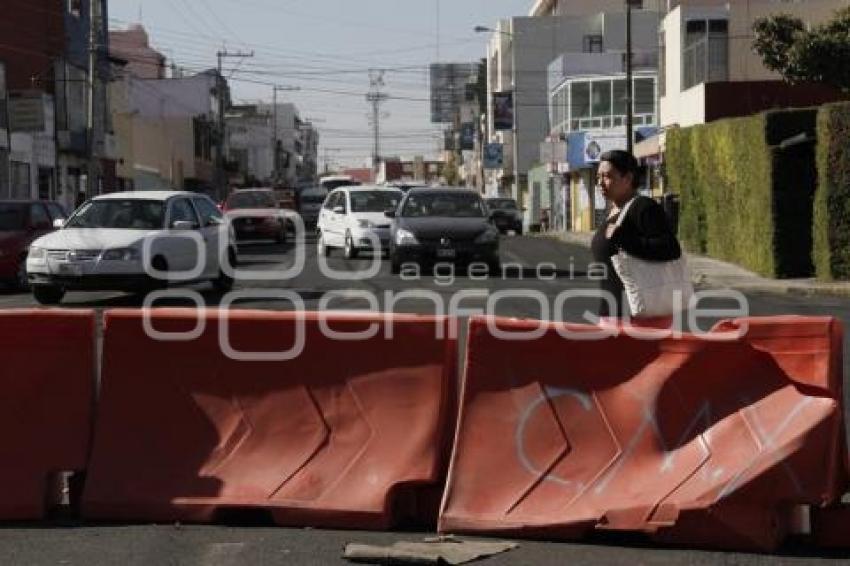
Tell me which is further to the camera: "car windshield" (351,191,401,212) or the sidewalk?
"car windshield" (351,191,401,212)

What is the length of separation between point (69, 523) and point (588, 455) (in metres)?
2.54

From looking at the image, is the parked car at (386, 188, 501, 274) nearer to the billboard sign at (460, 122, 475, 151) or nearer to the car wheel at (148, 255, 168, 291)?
the car wheel at (148, 255, 168, 291)

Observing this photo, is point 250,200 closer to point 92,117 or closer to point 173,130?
point 92,117

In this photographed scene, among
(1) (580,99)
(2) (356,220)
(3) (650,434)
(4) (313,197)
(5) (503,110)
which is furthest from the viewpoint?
(5) (503,110)

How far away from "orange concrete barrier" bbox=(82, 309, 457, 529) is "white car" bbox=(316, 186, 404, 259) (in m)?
21.1

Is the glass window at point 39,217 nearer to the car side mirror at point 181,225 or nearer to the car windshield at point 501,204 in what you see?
the car side mirror at point 181,225

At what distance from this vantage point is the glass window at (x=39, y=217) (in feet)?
73.8

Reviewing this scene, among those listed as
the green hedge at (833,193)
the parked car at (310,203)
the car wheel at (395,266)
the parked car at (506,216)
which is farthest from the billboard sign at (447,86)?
the green hedge at (833,193)

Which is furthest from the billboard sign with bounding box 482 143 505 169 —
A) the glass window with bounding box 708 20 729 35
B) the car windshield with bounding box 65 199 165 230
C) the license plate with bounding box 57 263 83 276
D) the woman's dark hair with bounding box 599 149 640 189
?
the woman's dark hair with bounding box 599 149 640 189

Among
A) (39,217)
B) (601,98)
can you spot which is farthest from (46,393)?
(601,98)

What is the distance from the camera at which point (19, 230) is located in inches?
871

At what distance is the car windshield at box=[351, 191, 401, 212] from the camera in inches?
1141

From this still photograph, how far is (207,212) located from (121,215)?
1.90 meters

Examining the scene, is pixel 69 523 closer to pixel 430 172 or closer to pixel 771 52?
pixel 771 52
